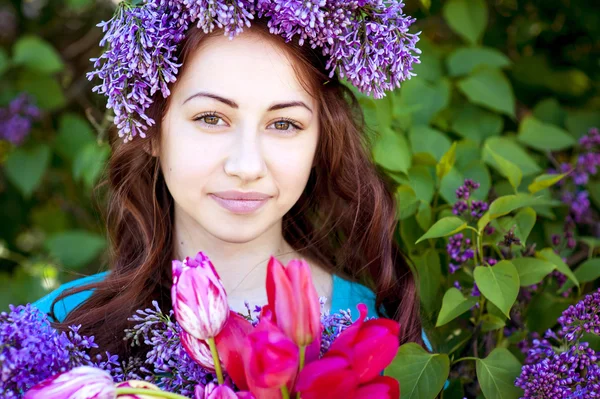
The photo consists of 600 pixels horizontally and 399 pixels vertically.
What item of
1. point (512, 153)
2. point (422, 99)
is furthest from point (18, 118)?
A: point (512, 153)

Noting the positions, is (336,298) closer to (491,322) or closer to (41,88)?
(491,322)

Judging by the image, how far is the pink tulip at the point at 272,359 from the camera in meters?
0.89

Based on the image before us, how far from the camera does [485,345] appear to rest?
1.69 m

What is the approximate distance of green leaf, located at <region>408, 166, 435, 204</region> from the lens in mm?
1725

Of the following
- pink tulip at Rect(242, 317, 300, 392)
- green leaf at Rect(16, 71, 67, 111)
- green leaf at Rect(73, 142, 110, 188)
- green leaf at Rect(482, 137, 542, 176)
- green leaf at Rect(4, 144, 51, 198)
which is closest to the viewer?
pink tulip at Rect(242, 317, 300, 392)

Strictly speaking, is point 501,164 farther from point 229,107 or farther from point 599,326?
point 229,107

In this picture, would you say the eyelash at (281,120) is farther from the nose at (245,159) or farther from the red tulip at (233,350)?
the red tulip at (233,350)

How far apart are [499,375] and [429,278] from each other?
330mm

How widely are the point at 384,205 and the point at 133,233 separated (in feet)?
1.93

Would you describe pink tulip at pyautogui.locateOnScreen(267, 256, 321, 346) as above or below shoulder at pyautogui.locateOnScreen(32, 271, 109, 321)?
above

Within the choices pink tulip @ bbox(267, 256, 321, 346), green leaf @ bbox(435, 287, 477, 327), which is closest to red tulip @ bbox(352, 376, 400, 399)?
pink tulip @ bbox(267, 256, 321, 346)

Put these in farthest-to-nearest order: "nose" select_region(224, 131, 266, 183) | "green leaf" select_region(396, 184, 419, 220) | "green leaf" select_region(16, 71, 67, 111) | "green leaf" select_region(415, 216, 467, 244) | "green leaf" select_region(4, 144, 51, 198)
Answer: "green leaf" select_region(16, 71, 67, 111), "green leaf" select_region(4, 144, 51, 198), "green leaf" select_region(396, 184, 419, 220), "green leaf" select_region(415, 216, 467, 244), "nose" select_region(224, 131, 266, 183)

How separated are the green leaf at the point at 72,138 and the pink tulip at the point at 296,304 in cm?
182

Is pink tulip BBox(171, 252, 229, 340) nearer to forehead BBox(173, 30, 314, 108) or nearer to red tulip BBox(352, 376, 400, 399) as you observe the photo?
red tulip BBox(352, 376, 400, 399)
